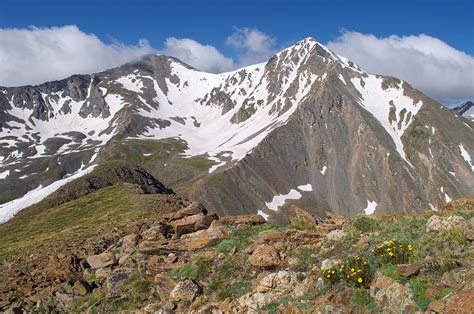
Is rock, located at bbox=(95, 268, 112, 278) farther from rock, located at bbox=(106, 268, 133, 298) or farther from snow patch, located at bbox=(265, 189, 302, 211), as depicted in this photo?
snow patch, located at bbox=(265, 189, 302, 211)

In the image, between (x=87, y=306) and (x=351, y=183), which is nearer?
(x=87, y=306)

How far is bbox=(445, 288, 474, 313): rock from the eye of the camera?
30.3 feet

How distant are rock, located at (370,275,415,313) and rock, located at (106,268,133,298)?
9.82m

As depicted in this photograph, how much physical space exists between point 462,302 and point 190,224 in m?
15.6

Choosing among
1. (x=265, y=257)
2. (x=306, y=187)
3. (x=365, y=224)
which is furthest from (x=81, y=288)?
(x=306, y=187)

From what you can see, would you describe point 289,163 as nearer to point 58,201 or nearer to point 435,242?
point 58,201

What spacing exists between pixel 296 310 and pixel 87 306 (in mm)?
9074

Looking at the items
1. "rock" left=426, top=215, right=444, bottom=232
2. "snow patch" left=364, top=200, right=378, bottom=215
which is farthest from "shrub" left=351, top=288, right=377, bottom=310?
"snow patch" left=364, top=200, right=378, bottom=215


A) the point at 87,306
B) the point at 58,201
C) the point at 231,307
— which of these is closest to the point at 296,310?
the point at 231,307

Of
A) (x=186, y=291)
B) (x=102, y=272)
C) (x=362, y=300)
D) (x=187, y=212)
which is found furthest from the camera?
(x=187, y=212)

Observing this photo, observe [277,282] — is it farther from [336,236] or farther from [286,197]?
[286,197]

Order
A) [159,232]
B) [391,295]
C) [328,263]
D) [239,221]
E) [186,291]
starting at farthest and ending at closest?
[239,221], [159,232], [186,291], [328,263], [391,295]

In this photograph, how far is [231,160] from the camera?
19600cm

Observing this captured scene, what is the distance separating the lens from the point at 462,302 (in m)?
9.41
